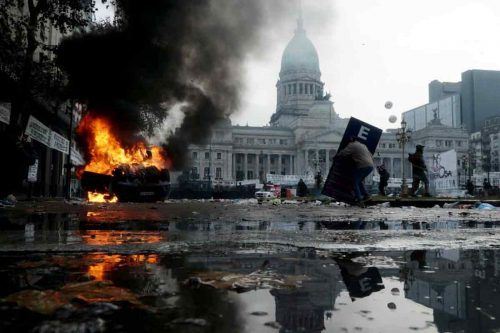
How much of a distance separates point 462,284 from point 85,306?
5.66 ft

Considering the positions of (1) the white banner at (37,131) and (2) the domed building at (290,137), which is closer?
(1) the white banner at (37,131)

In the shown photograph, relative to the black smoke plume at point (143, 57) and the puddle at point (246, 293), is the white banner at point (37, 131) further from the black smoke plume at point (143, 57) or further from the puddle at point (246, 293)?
the puddle at point (246, 293)

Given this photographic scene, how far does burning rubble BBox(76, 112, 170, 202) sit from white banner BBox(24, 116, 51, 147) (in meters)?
1.19

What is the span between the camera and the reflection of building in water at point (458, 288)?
1586 millimetres

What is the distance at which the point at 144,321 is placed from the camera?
1494 mm

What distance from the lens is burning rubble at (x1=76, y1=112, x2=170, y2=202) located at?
51.1 ft

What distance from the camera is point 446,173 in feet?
73.3

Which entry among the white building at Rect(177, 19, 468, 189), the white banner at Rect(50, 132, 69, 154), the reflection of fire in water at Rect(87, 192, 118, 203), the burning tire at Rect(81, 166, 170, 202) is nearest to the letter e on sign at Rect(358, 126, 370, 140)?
the burning tire at Rect(81, 166, 170, 202)

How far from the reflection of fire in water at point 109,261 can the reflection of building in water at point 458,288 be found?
1.46 metres

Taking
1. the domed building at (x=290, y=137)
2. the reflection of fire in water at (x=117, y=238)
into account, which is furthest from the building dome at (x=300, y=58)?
the reflection of fire in water at (x=117, y=238)

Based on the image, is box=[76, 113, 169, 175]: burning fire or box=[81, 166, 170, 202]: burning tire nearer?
box=[81, 166, 170, 202]: burning tire

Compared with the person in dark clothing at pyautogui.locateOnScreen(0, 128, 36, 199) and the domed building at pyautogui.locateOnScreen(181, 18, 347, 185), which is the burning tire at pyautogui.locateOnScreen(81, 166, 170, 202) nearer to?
the person in dark clothing at pyautogui.locateOnScreen(0, 128, 36, 199)

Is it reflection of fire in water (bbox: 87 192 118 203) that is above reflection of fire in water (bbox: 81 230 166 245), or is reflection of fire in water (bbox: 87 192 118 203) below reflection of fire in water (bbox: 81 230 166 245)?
above

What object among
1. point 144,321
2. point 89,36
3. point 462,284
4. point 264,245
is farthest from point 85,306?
point 89,36
